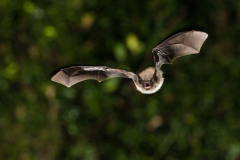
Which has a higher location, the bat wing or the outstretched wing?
the outstretched wing

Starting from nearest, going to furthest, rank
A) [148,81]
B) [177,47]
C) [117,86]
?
1. [148,81]
2. [177,47]
3. [117,86]

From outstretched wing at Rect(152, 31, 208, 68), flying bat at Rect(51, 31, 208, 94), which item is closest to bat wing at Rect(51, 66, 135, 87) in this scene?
flying bat at Rect(51, 31, 208, 94)

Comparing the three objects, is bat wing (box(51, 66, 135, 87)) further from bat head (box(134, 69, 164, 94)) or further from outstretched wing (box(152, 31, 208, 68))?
outstretched wing (box(152, 31, 208, 68))

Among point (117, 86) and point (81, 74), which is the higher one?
point (81, 74)

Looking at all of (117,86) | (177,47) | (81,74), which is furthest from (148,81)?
(117,86)

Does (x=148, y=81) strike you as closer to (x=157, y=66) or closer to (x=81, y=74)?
(x=157, y=66)

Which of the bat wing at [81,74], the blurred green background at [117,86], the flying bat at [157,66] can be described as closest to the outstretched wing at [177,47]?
the flying bat at [157,66]

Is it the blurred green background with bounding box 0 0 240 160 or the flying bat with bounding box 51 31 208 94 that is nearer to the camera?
the flying bat with bounding box 51 31 208 94

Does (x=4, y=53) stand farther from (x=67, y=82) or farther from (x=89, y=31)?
(x=67, y=82)

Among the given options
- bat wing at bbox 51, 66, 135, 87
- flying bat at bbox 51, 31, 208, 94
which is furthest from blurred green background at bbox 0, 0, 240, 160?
flying bat at bbox 51, 31, 208, 94
